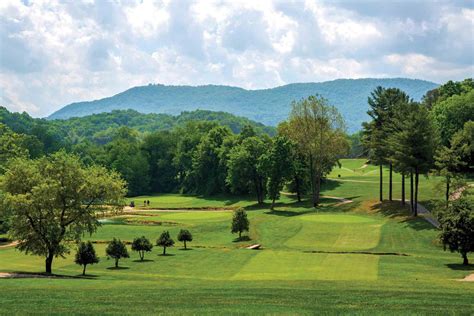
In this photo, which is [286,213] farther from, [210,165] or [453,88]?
[453,88]

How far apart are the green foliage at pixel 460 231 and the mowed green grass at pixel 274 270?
144 cm

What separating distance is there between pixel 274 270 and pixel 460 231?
44.8ft

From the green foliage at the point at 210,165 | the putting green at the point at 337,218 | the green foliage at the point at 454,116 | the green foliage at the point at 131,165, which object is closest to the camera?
the putting green at the point at 337,218

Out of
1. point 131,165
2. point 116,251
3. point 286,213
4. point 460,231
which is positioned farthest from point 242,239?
point 131,165

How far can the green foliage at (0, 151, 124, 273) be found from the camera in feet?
120

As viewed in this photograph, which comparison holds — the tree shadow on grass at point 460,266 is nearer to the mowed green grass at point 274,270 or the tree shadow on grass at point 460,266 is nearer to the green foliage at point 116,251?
the mowed green grass at point 274,270

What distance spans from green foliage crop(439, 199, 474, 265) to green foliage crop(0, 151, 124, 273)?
24.7 meters

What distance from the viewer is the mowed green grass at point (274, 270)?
22047 millimetres

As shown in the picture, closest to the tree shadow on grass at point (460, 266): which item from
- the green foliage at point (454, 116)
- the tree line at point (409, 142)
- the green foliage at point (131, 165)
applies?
the tree line at point (409, 142)

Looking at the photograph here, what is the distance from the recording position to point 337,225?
61906 mm

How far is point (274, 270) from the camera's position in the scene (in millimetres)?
38969

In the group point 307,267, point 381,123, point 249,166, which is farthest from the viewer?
point 249,166

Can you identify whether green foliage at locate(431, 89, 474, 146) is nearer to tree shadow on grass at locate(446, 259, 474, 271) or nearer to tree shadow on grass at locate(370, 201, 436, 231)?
tree shadow on grass at locate(370, 201, 436, 231)

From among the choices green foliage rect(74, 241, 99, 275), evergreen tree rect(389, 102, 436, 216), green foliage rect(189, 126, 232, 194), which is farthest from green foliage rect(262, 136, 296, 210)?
green foliage rect(74, 241, 99, 275)
